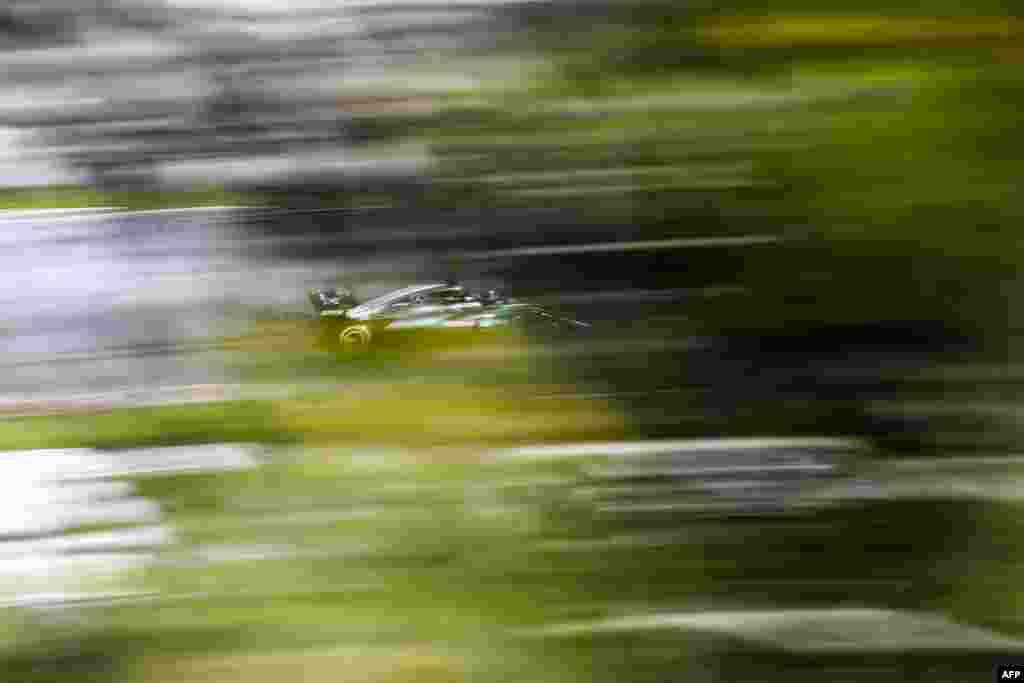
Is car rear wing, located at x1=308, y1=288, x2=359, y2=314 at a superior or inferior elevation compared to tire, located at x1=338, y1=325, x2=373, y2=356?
superior

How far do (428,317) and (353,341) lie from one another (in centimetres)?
12

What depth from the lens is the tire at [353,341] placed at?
48.8 inches

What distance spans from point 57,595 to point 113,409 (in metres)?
0.26

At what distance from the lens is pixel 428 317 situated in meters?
1.26

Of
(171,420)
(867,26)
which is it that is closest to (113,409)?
(171,420)

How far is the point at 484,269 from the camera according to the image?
125cm

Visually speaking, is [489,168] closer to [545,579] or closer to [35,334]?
[545,579]

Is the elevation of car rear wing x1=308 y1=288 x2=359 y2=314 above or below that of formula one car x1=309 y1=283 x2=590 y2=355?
above

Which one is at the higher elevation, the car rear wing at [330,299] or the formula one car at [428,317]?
the car rear wing at [330,299]

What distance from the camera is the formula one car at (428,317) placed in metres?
1.23

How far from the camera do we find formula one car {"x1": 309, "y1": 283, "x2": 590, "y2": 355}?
123 cm

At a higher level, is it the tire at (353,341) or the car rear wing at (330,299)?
the car rear wing at (330,299)

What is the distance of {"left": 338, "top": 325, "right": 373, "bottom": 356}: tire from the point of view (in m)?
1.24

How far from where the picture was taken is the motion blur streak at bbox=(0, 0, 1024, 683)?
120 centimetres
